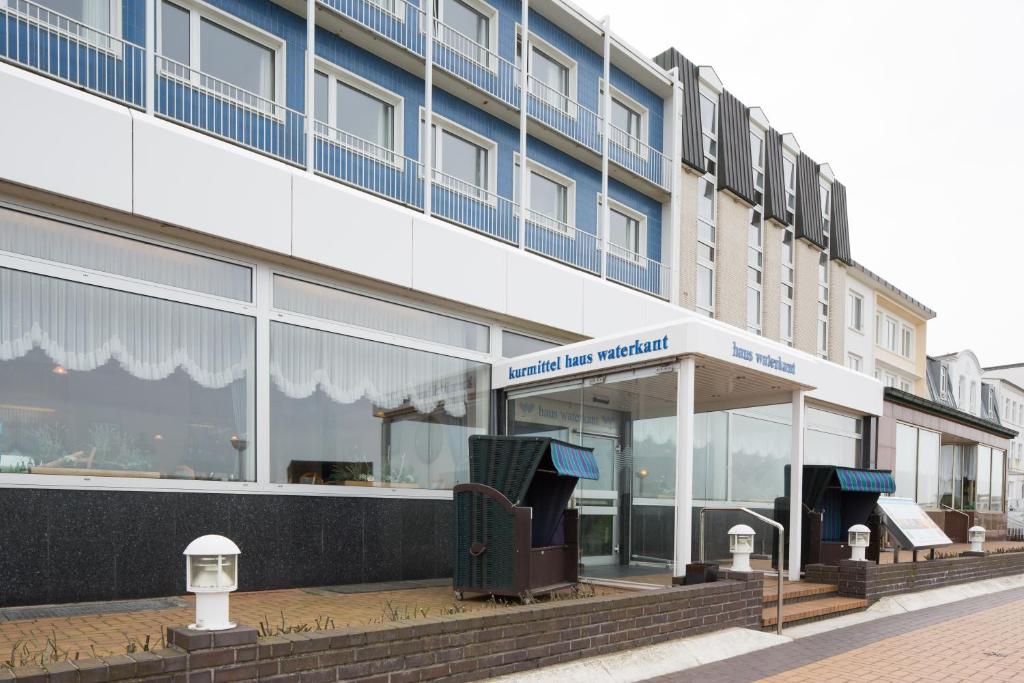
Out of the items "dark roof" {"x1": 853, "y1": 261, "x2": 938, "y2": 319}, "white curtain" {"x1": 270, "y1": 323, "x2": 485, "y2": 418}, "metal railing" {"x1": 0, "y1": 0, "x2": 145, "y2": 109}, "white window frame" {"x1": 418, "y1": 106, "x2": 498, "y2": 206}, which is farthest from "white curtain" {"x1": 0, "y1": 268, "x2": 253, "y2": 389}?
"dark roof" {"x1": 853, "y1": 261, "x2": 938, "y2": 319}

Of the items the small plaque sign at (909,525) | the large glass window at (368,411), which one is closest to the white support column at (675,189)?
the small plaque sign at (909,525)

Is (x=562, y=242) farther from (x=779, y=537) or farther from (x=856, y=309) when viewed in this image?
(x=856, y=309)

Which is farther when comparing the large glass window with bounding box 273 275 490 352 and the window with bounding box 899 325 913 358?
the window with bounding box 899 325 913 358

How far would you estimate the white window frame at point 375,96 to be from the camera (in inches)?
483

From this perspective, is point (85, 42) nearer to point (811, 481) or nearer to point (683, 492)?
point (683, 492)

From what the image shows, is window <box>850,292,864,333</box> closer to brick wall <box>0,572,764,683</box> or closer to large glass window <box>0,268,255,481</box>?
brick wall <box>0,572,764,683</box>

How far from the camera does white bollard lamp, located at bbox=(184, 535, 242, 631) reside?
481cm

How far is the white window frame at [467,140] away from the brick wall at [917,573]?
26.3ft

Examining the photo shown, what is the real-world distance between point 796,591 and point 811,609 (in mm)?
506

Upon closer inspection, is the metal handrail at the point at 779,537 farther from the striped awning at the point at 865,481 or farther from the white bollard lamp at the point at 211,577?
the white bollard lamp at the point at 211,577

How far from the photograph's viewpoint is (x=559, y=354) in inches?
420

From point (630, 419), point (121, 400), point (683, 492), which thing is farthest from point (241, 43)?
point (683, 492)

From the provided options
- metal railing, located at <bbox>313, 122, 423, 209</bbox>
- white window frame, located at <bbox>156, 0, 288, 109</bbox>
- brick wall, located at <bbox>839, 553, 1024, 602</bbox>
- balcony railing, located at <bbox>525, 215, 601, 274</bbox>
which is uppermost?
white window frame, located at <bbox>156, 0, 288, 109</bbox>

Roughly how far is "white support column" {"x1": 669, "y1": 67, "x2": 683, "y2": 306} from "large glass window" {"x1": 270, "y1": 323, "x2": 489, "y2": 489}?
25.1 ft
